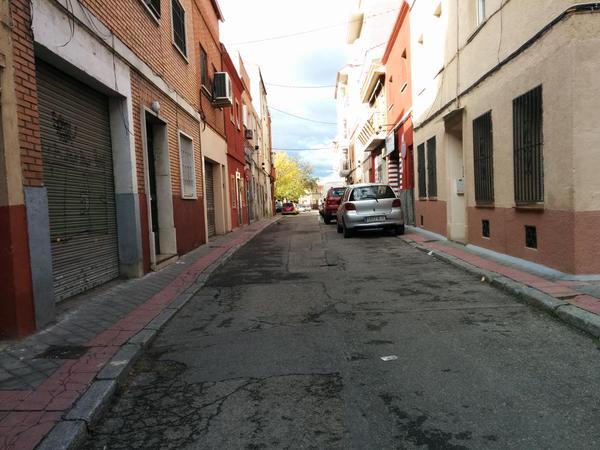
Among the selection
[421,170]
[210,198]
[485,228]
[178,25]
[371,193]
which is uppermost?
[178,25]

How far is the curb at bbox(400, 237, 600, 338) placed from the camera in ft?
14.2

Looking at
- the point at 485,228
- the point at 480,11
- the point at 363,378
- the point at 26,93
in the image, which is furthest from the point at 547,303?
the point at 480,11

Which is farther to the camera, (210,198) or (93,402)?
(210,198)

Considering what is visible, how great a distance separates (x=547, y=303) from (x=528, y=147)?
2.97 metres

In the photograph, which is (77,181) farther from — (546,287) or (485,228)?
(485,228)

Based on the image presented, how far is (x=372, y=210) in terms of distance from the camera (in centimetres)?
1398

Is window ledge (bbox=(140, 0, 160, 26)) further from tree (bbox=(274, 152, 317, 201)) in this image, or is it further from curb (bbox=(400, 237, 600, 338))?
tree (bbox=(274, 152, 317, 201))

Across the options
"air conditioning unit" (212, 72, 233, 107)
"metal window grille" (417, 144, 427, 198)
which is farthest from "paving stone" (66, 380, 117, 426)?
"air conditioning unit" (212, 72, 233, 107)

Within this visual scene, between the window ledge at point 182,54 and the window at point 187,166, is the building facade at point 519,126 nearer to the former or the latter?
the window ledge at point 182,54

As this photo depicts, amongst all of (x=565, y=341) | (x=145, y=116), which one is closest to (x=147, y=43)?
(x=145, y=116)

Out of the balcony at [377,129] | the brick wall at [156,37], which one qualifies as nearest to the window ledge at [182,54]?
the brick wall at [156,37]

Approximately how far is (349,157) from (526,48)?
37.9 m

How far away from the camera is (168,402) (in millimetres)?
3262

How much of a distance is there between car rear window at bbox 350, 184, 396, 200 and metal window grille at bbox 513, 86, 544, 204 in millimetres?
6618
